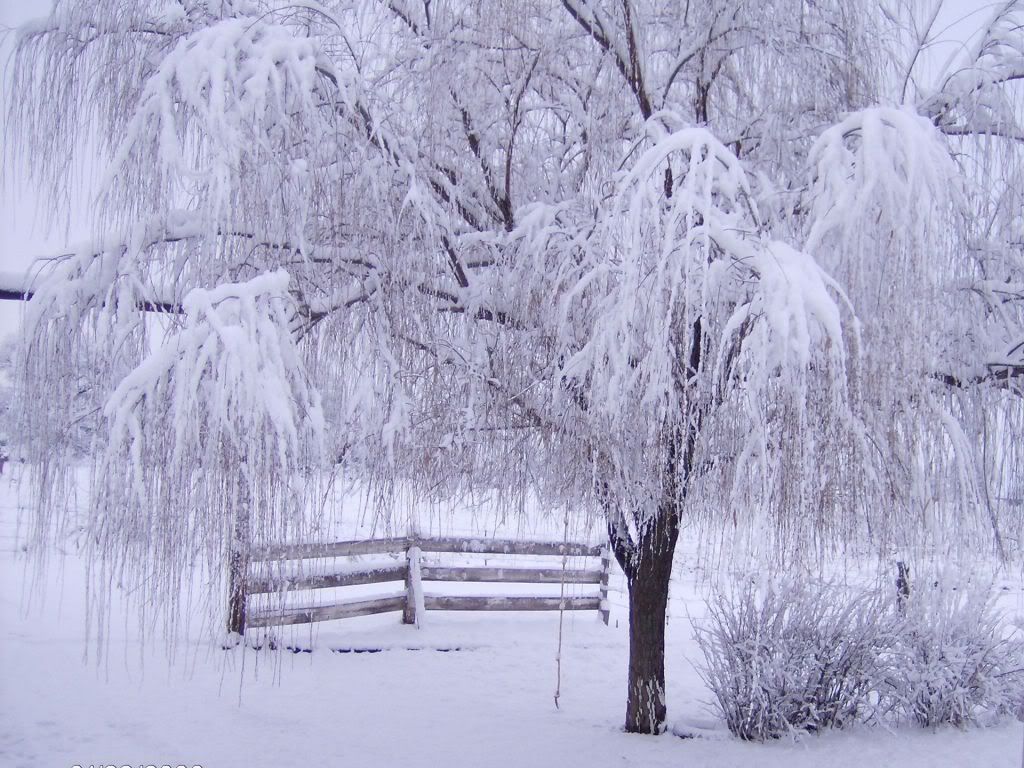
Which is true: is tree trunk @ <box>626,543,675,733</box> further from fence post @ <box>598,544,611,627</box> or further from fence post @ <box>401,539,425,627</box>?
fence post @ <box>598,544,611,627</box>

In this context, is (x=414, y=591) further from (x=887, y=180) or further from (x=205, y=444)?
(x=887, y=180)

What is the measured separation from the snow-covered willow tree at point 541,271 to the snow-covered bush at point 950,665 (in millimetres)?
1143

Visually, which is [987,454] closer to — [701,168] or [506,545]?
[701,168]

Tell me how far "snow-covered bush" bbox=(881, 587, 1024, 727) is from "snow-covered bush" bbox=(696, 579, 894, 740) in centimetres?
21

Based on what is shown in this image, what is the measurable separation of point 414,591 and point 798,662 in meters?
4.33

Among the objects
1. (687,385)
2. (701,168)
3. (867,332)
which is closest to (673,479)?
(687,385)

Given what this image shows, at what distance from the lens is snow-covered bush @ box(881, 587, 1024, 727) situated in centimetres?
543

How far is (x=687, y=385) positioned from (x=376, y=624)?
6.38 m

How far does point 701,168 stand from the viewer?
Answer: 124 inches

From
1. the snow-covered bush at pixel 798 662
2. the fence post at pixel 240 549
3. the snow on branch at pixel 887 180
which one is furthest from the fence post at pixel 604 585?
the snow on branch at pixel 887 180

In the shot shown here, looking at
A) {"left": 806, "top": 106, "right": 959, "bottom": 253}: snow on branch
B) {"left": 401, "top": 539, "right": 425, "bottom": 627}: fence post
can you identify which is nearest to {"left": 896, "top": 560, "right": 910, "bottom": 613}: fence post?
{"left": 806, "top": 106, "right": 959, "bottom": 253}: snow on branch

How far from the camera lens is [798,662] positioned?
530 cm

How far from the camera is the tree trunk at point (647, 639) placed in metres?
5.21

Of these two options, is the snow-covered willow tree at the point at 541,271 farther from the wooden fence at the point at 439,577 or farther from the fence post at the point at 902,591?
the wooden fence at the point at 439,577
